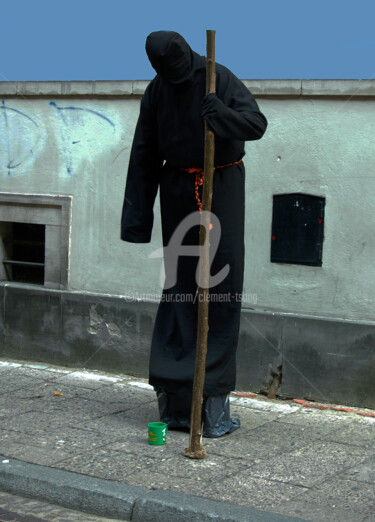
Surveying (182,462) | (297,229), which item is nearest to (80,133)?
(297,229)

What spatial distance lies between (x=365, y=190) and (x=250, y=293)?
1.14 meters

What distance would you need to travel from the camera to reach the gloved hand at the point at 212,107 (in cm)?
447

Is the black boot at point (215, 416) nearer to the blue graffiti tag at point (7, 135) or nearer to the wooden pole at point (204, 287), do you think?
the wooden pole at point (204, 287)

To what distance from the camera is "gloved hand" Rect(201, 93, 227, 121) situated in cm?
447

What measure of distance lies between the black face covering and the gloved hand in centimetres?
29

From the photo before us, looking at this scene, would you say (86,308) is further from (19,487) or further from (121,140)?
(19,487)

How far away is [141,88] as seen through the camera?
6.47 meters

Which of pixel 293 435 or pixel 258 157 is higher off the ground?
pixel 258 157

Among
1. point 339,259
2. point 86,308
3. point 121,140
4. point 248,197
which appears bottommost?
point 86,308

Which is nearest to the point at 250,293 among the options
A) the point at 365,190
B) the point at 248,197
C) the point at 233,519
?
the point at 248,197

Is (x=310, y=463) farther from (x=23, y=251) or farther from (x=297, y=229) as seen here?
(x=23, y=251)

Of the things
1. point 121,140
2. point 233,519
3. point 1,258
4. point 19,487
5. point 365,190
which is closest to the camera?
point 233,519

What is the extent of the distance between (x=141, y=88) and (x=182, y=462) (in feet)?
10.3

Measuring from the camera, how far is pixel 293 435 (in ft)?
16.7
